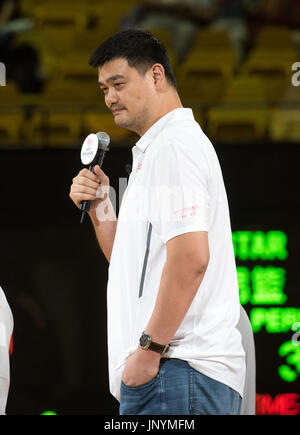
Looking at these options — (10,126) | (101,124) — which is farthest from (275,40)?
(10,126)

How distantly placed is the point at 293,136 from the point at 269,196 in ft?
3.08

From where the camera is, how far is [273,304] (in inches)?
179

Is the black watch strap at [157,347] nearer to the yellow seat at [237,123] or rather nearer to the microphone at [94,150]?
the microphone at [94,150]

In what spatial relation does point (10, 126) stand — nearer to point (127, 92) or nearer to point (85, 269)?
point (85, 269)

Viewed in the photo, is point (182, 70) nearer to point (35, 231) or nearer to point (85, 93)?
point (85, 93)

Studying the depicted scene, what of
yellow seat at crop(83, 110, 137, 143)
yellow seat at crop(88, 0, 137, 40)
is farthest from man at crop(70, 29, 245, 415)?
yellow seat at crop(88, 0, 137, 40)

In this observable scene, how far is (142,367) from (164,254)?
28 cm

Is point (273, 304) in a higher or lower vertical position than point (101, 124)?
lower

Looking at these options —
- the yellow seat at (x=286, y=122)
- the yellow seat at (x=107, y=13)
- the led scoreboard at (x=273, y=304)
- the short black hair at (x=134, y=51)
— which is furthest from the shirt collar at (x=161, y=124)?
the yellow seat at (x=107, y=13)

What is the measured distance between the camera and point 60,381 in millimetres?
4770

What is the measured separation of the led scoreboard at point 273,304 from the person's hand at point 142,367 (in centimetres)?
270

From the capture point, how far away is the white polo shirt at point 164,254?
1.89m

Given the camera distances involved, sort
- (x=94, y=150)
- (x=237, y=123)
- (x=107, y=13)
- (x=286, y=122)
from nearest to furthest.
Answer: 1. (x=94, y=150)
2. (x=286, y=122)
3. (x=237, y=123)
4. (x=107, y=13)
